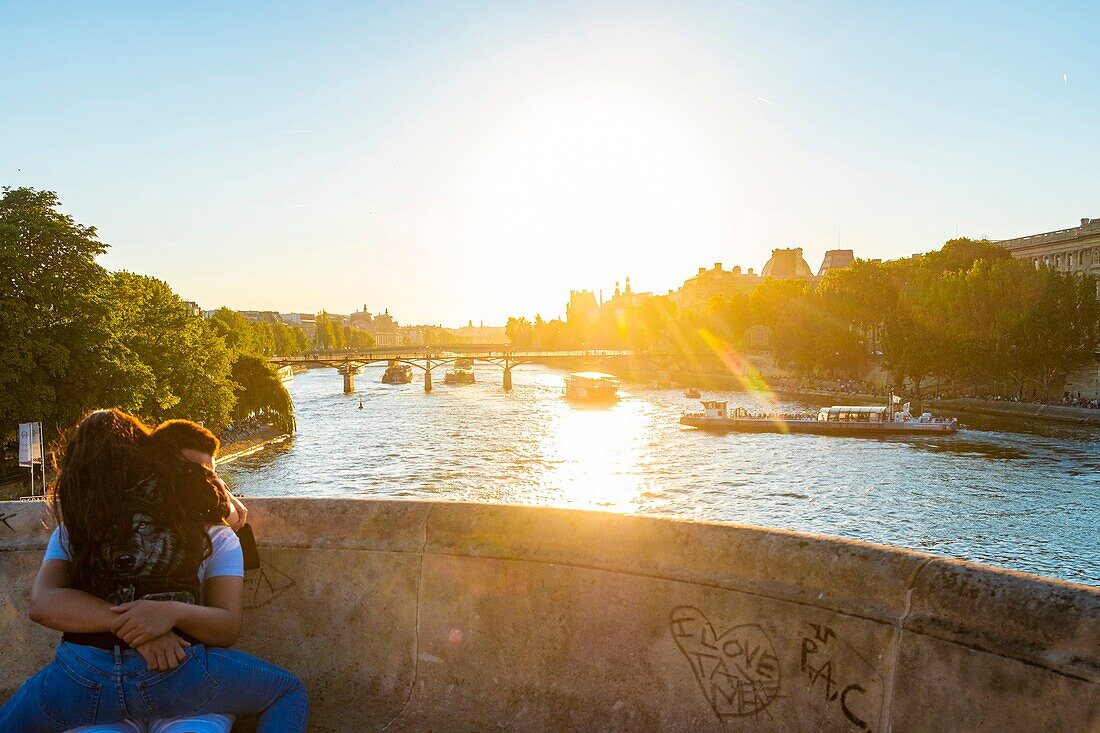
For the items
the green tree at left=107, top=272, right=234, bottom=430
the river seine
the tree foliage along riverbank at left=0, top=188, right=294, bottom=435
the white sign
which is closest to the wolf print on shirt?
the white sign

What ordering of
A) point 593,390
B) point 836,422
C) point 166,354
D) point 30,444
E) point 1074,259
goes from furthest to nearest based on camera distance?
point 593,390 < point 1074,259 < point 836,422 < point 166,354 < point 30,444

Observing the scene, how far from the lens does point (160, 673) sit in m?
2.66

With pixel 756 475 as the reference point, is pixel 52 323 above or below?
above

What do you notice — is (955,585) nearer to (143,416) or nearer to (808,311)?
(143,416)

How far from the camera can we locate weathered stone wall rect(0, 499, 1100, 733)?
2.43 meters

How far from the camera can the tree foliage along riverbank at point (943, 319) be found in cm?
5619

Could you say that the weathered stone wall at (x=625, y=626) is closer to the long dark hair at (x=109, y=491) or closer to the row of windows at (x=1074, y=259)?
the long dark hair at (x=109, y=491)

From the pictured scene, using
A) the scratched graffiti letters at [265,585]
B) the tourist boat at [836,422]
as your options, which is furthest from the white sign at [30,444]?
the tourist boat at [836,422]

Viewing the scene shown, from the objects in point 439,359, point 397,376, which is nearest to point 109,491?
point 439,359

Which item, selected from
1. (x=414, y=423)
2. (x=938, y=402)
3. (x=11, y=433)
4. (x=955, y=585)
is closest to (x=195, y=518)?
(x=955, y=585)

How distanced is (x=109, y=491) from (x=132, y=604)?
34cm

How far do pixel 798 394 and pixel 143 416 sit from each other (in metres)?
→ 64.3

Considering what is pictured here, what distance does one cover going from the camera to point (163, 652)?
8.66ft

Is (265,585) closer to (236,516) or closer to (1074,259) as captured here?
(236,516)
